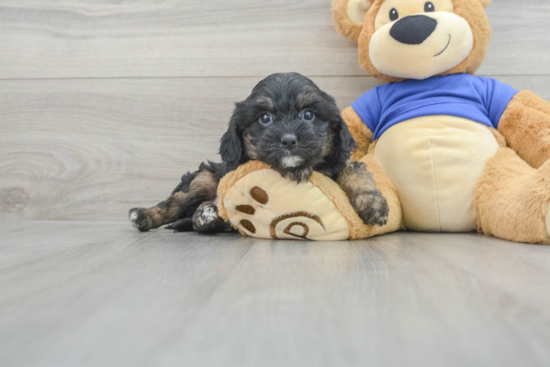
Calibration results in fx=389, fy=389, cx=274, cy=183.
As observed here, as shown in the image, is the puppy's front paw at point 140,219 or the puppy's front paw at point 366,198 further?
the puppy's front paw at point 140,219

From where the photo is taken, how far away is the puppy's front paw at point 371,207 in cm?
135

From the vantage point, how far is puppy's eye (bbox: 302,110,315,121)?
54.5 inches

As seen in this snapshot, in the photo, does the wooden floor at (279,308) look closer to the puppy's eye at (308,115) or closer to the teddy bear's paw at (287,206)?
the teddy bear's paw at (287,206)

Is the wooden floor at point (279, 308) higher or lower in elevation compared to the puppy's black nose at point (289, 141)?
lower

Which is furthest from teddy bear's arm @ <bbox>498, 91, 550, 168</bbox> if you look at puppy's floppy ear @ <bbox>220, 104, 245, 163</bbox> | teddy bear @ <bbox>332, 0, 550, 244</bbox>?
puppy's floppy ear @ <bbox>220, 104, 245, 163</bbox>

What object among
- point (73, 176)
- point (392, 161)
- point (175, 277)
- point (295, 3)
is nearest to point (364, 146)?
point (392, 161)

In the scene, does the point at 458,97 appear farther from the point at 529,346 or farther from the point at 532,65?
→ the point at 529,346

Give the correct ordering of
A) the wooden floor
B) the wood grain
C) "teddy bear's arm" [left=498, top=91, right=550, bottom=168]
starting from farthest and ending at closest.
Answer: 1. the wood grain
2. "teddy bear's arm" [left=498, top=91, right=550, bottom=168]
3. the wooden floor

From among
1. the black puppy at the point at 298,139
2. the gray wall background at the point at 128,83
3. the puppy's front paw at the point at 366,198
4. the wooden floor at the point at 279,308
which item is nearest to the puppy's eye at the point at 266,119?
the black puppy at the point at 298,139

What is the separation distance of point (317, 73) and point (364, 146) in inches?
21.4

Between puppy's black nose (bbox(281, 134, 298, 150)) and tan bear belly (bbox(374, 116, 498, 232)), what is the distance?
1.88ft

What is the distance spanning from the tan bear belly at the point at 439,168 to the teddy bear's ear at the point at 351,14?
0.54 meters

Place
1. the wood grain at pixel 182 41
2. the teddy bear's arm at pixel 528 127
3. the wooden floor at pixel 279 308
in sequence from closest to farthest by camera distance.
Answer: the wooden floor at pixel 279 308, the teddy bear's arm at pixel 528 127, the wood grain at pixel 182 41

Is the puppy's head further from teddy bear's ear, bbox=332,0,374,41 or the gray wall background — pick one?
the gray wall background
